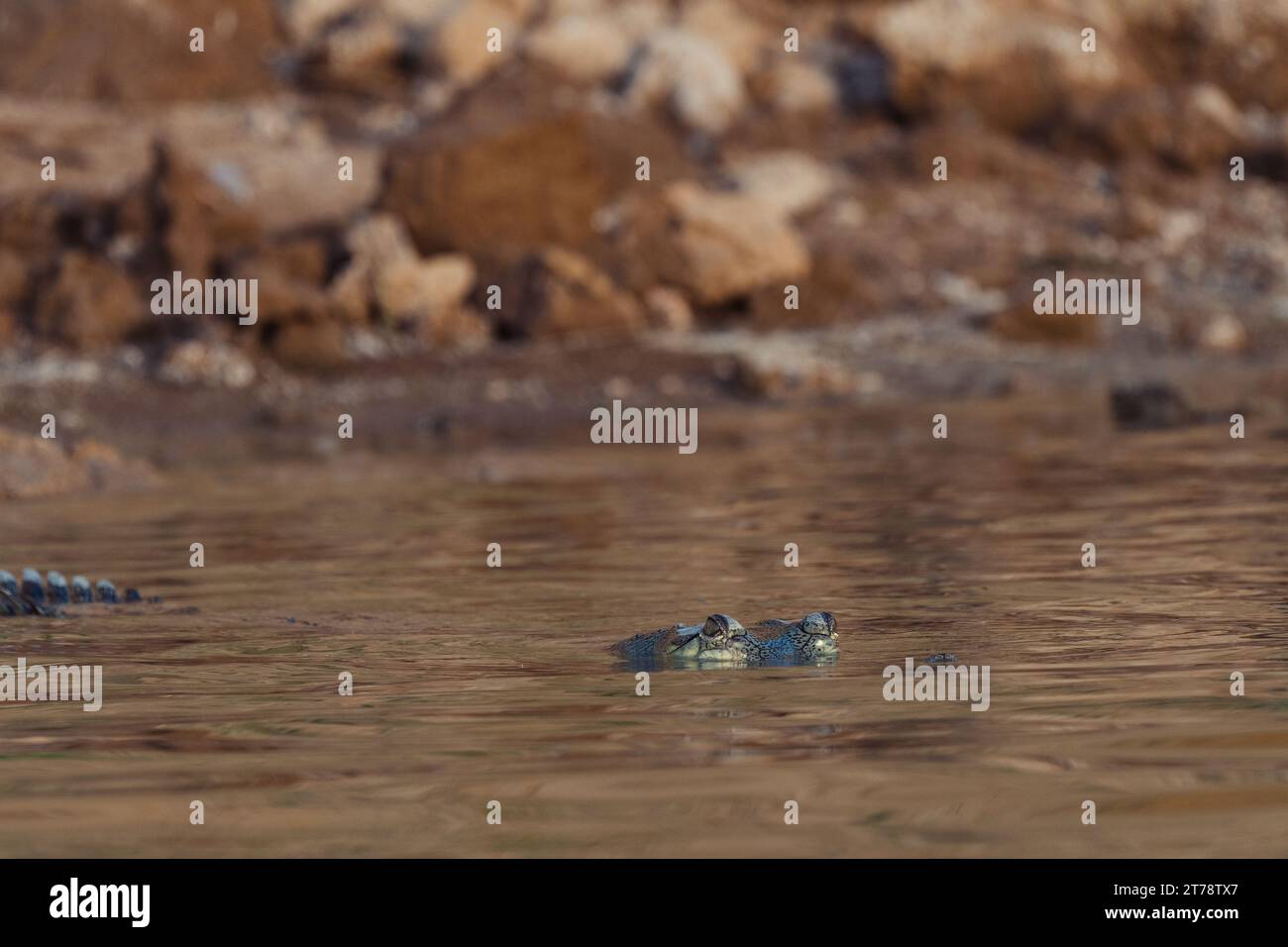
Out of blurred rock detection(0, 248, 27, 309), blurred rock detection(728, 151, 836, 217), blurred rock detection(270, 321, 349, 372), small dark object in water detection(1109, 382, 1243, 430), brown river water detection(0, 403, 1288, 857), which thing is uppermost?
blurred rock detection(728, 151, 836, 217)

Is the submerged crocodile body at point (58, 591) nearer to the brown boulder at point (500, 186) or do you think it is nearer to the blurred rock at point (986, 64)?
the brown boulder at point (500, 186)

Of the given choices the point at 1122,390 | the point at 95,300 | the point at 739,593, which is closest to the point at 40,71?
the point at 95,300

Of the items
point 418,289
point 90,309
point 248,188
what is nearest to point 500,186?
point 418,289

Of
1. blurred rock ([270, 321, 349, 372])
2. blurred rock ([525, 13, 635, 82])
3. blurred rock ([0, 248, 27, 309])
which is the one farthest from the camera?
blurred rock ([525, 13, 635, 82])

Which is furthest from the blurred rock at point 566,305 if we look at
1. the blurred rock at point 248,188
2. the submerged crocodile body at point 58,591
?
the submerged crocodile body at point 58,591

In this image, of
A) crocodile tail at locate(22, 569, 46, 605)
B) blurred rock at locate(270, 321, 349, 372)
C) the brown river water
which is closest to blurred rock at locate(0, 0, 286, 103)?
blurred rock at locate(270, 321, 349, 372)

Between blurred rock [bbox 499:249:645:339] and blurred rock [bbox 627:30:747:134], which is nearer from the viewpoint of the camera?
blurred rock [bbox 499:249:645:339]

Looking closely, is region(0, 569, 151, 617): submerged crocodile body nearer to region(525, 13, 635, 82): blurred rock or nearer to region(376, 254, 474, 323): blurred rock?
region(376, 254, 474, 323): blurred rock
